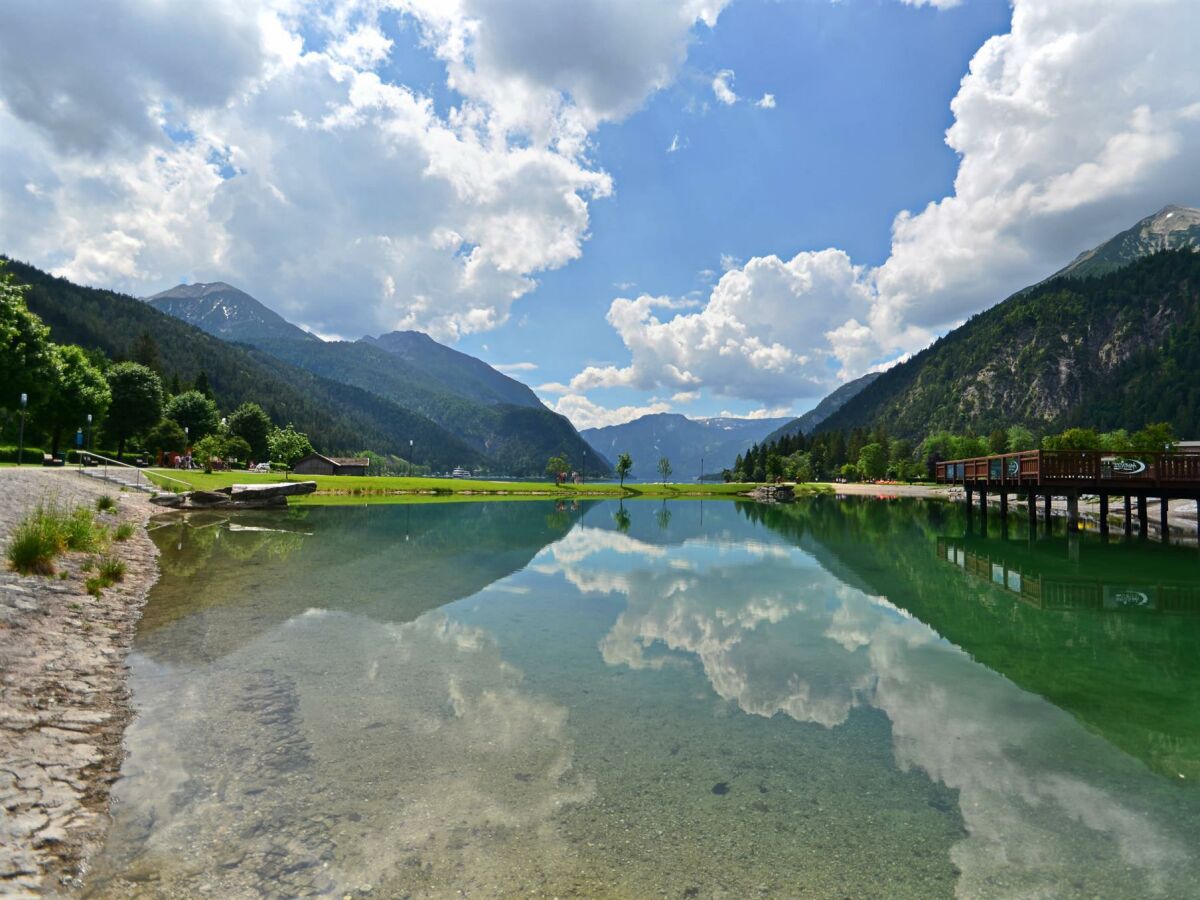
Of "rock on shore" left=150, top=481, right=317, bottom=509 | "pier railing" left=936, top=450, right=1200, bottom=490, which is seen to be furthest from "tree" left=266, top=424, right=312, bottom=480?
"pier railing" left=936, top=450, right=1200, bottom=490

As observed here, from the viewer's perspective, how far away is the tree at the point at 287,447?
451 feet

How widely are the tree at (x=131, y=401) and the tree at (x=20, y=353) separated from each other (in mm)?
36135

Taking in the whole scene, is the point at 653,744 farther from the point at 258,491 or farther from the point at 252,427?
the point at 252,427

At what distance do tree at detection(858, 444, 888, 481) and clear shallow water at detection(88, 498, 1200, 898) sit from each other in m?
176

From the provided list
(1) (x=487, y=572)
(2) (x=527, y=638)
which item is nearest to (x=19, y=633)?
(2) (x=527, y=638)

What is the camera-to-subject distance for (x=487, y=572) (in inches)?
981

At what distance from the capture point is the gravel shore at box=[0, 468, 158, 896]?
568cm

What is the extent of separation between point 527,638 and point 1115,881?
11218 millimetres

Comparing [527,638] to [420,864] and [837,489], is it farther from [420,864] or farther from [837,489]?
[837,489]

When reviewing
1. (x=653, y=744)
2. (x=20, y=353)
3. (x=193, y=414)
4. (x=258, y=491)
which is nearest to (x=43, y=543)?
(x=653, y=744)

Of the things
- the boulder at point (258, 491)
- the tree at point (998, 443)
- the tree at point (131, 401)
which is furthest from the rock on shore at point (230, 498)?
the tree at point (998, 443)

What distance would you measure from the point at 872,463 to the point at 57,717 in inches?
7822

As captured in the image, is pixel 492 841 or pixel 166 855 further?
pixel 492 841

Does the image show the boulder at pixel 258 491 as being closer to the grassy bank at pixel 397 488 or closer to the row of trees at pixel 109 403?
the grassy bank at pixel 397 488
